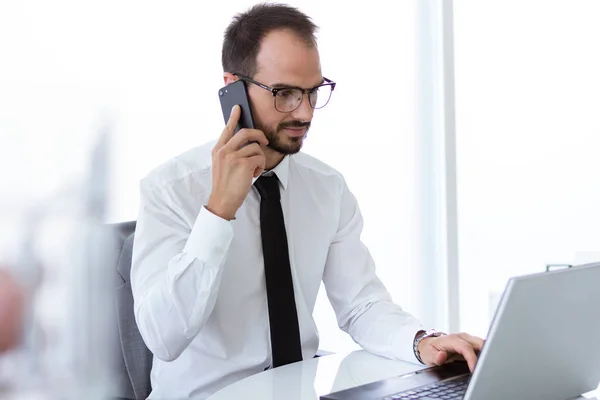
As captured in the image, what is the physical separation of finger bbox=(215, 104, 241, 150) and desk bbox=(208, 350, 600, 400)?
0.55 meters

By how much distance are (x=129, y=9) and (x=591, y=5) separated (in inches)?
91.3

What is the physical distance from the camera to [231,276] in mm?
1896

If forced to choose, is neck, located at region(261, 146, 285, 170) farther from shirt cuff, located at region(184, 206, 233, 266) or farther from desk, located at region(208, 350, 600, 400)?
desk, located at region(208, 350, 600, 400)

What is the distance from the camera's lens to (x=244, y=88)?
6.23ft

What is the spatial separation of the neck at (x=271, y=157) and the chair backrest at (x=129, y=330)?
1.34 feet

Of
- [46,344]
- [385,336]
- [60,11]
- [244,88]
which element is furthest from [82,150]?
[385,336]

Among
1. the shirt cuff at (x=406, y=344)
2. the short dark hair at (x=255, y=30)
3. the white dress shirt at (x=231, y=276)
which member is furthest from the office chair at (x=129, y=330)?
the short dark hair at (x=255, y=30)

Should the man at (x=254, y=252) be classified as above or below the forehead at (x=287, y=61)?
below

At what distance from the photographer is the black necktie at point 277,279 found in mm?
1850

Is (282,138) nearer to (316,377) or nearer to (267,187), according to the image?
(267,187)

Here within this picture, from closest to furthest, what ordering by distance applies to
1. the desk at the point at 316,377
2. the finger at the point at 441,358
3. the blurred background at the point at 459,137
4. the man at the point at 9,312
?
the desk at the point at 316,377 → the finger at the point at 441,358 → the man at the point at 9,312 → the blurred background at the point at 459,137

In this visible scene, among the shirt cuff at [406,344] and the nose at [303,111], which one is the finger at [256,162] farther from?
the shirt cuff at [406,344]

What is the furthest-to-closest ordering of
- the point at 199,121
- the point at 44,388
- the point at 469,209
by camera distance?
the point at 469,209 → the point at 199,121 → the point at 44,388

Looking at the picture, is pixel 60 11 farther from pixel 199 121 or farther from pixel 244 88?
pixel 244 88
